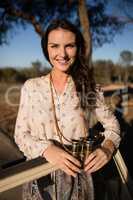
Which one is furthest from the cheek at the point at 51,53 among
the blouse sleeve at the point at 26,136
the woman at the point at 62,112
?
the blouse sleeve at the point at 26,136

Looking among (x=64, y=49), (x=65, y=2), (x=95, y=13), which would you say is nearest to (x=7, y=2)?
(x=65, y=2)

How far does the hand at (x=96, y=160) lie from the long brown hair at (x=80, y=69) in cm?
17

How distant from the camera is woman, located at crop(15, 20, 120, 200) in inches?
37.8

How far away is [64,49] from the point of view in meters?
1.02

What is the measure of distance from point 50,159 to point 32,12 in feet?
19.7

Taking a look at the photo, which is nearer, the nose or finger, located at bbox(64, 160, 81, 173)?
finger, located at bbox(64, 160, 81, 173)

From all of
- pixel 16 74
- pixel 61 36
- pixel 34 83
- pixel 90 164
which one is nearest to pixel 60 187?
pixel 90 164

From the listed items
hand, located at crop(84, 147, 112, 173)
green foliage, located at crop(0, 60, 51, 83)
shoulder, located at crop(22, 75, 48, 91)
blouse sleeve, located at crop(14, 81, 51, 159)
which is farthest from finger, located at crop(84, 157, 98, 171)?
green foliage, located at crop(0, 60, 51, 83)

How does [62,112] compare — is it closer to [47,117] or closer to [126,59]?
[47,117]

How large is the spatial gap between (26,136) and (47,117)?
0.27 ft

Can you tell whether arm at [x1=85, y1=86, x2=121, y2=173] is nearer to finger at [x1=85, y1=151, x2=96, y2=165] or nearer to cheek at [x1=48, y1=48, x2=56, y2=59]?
finger at [x1=85, y1=151, x2=96, y2=165]

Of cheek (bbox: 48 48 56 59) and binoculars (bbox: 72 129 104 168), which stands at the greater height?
cheek (bbox: 48 48 56 59)

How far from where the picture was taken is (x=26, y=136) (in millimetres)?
950

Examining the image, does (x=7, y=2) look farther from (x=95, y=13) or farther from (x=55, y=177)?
(x=55, y=177)
